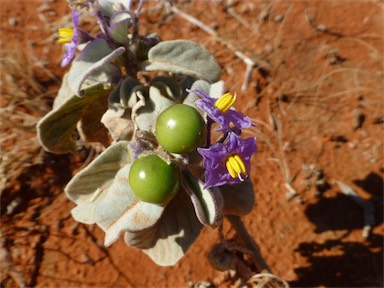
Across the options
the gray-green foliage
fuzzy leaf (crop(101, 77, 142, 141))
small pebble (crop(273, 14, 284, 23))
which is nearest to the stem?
the gray-green foliage

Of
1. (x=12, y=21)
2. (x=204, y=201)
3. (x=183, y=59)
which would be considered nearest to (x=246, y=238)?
(x=204, y=201)

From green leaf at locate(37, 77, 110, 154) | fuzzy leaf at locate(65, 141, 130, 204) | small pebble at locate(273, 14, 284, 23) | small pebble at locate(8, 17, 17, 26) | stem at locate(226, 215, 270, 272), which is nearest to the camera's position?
fuzzy leaf at locate(65, 141, 130, 204)

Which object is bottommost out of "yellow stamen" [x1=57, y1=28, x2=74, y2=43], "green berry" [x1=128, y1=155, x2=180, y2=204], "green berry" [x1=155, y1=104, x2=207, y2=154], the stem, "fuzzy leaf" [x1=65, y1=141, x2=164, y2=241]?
the stem

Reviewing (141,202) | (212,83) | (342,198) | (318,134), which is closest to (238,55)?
(318,134)

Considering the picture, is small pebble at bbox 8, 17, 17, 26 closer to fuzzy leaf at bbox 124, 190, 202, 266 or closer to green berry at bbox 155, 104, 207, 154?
fuzzy leaf at bbox 124, 190, 202, 266

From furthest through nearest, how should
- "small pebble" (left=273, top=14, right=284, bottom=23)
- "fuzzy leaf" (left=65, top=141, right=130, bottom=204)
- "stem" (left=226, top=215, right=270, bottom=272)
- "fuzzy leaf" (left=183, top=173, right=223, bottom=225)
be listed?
"small pebble" (left=273, top=14, right=284, bottom=23) → "stem" (left=226, top=215, right=270, bottom=272) → "fuzzy leaf" (left=65, top=141, right=130, bottom=204) → "fuzzy leaf" (left=183, top=173, right=223, bottom=225)

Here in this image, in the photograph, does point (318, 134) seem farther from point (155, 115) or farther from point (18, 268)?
point (18, 268)
